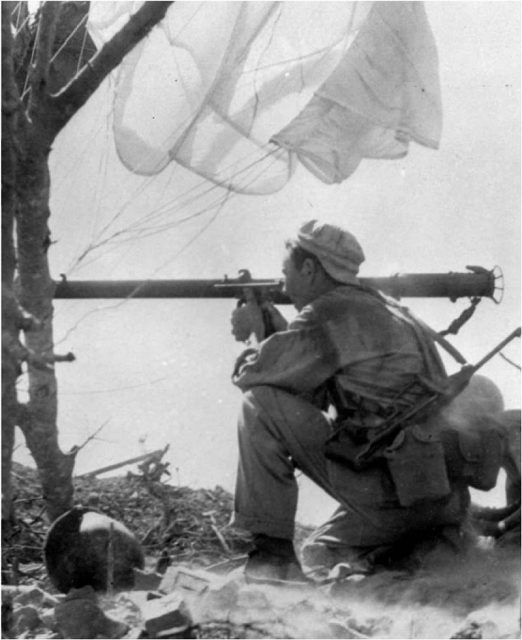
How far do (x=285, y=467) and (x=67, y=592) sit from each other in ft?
3.87

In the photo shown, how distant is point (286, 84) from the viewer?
7.34 meters

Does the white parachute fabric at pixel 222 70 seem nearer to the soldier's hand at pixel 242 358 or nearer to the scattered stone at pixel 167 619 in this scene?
the soldier's hand at pixel 242 358

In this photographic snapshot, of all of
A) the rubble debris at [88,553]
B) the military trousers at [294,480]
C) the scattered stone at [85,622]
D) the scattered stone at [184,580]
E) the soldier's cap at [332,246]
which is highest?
the soldier's cap at [332,246]

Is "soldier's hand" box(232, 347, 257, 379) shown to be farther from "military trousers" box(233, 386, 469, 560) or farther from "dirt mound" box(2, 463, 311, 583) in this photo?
"dirt mound" box(2, 463, 311, 583)

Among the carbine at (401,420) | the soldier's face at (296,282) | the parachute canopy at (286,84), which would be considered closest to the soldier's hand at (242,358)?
the soldier's face at (296,282)

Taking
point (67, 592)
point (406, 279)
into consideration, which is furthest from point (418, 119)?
point (67, 592)

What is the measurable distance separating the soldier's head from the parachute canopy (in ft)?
4.37

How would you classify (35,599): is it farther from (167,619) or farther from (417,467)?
(417,467)

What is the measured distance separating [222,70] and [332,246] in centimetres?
192

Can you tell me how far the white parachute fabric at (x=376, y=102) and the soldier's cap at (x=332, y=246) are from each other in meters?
1.32

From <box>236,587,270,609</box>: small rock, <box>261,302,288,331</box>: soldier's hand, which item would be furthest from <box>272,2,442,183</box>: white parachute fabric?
Result: <box>236,587,270,609</box>: small rock

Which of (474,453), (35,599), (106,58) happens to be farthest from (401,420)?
(106,58)

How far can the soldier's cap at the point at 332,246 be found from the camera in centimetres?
586

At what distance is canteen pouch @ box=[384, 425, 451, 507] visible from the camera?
212 inches
